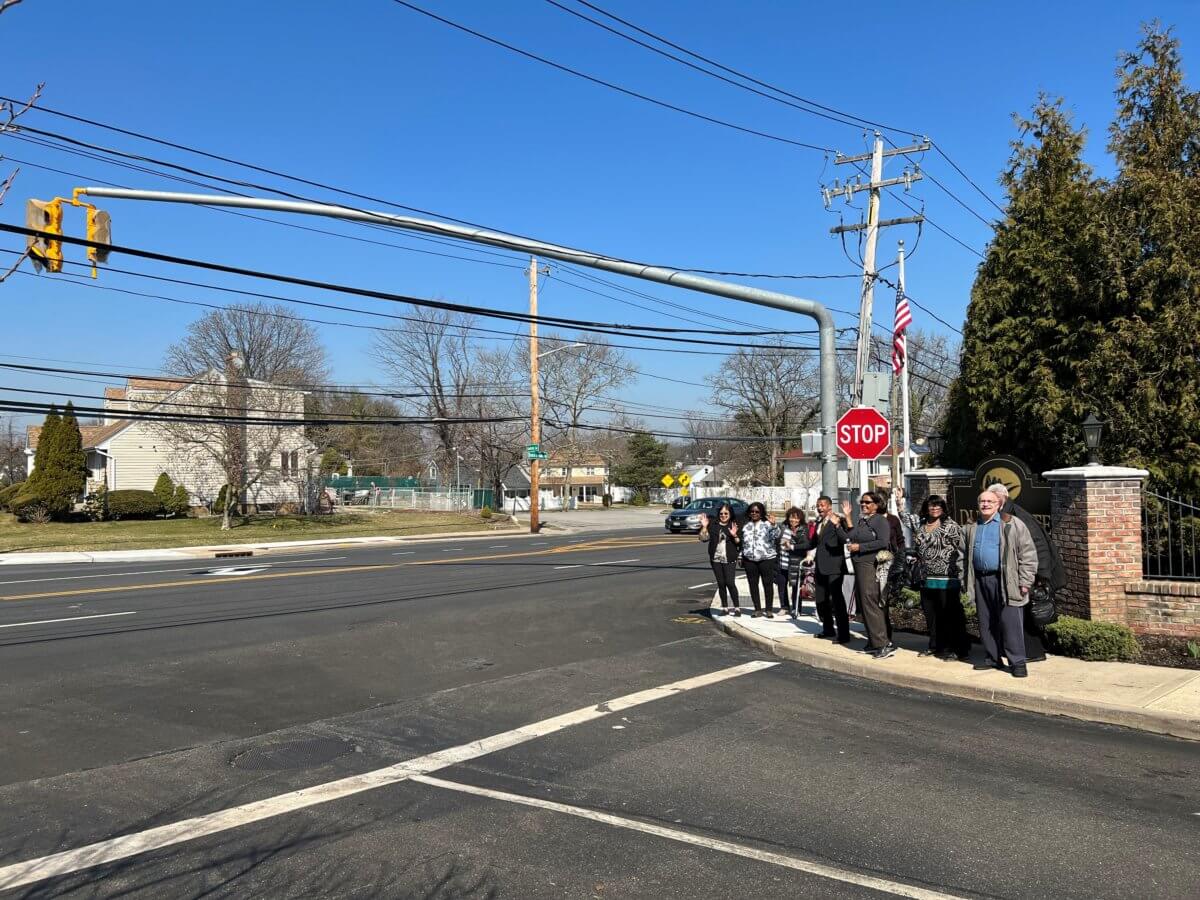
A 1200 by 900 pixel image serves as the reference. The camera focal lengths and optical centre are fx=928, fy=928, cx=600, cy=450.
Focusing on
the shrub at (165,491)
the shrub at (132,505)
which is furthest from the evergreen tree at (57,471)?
the shrub at (165,491)

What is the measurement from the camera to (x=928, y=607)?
9672 millimetres

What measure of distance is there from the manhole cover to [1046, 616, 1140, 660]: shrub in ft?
23.3

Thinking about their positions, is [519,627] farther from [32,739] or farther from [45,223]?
[45,223]

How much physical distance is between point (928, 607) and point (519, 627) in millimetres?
5413

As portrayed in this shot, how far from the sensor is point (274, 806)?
552cm

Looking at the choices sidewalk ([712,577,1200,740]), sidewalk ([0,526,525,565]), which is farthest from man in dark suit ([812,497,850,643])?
sidewalk ([0,526,525,565])

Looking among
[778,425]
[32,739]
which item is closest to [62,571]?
[32,739]

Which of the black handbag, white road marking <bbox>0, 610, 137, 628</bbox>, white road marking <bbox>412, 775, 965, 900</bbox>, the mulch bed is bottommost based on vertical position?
white road marking <bbox>0, 610, 137, 628</bbox>

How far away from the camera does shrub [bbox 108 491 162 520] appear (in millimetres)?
46219

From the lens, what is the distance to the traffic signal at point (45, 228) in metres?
11.8

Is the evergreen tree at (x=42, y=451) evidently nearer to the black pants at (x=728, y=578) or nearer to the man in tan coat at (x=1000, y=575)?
the black pants at (x=728, y=578)

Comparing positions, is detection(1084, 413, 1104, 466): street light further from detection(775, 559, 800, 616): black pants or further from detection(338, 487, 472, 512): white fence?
detection(338, 487, 472, 512): white fence

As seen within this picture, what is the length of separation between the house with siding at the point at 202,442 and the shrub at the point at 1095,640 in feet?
87.7

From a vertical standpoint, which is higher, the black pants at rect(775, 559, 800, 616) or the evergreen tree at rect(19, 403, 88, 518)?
the evergreen tree at rect(19, 403, 88, 518)
